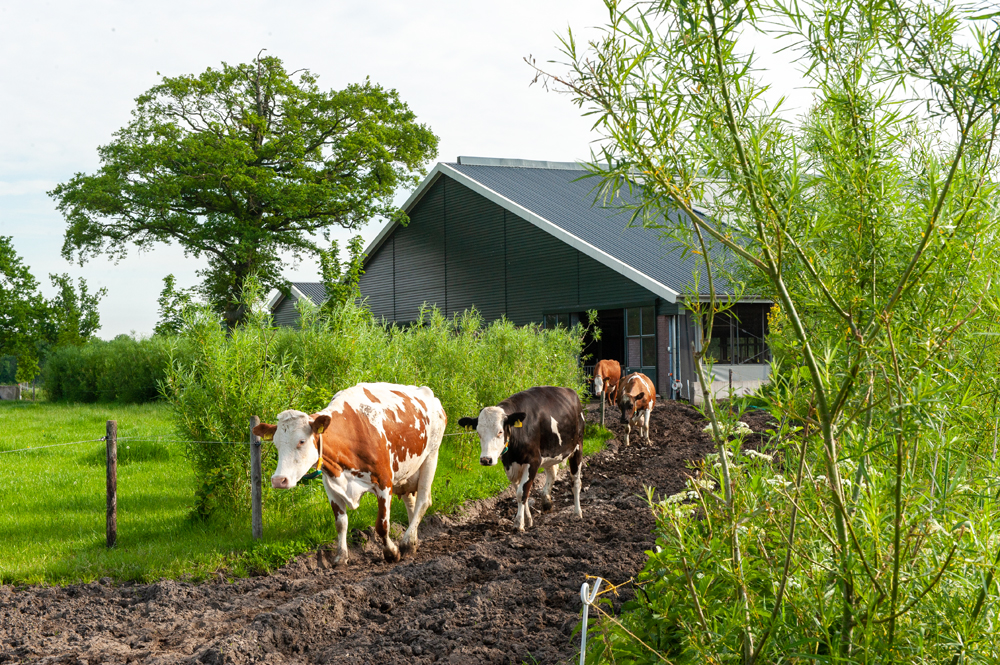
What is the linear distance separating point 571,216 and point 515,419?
18.1m

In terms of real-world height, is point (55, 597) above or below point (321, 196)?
below

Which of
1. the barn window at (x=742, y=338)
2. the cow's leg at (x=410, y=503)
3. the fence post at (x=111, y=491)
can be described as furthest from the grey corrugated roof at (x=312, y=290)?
the fence post at (x=111, y=491)

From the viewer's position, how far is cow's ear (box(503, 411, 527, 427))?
821cm

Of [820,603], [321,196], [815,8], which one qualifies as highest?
[321,196]

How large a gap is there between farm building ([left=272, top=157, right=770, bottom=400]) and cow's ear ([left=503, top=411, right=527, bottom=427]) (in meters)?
9.88

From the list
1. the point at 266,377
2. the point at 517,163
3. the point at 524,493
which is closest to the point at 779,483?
the point at 524,493

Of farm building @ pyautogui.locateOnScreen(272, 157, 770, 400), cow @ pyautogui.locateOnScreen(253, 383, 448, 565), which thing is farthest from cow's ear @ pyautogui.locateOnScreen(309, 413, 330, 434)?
farm building @ pyautogui.locateOnScreen(272, 157, 770, 400)

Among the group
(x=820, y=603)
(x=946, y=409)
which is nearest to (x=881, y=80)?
(x=946, y=409)

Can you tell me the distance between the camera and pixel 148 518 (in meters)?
8.54

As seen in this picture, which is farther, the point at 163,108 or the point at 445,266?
the point at 163,108

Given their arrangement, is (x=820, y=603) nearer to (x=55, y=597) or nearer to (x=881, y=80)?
(x=881, y=80)

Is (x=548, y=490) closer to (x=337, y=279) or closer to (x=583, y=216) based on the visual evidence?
(x=337, y=279)

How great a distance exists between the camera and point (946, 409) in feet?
7.45

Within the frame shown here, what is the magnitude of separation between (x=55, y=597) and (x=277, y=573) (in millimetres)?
1760
